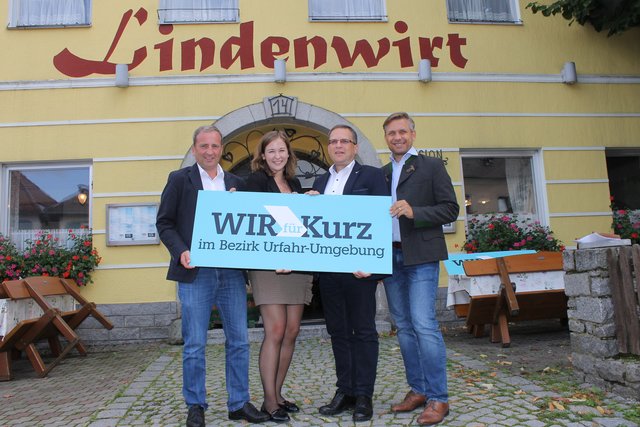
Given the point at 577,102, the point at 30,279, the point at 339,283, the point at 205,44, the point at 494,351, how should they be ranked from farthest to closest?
the point at 577,102 → the point at 205,44 → the point at 30,279 → the point at 494,351 → the point at 339,283

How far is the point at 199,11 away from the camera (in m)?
7.49

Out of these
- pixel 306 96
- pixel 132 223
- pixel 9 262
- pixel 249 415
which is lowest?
pixel 249 415

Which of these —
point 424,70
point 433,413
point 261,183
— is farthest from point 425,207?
point 424,70

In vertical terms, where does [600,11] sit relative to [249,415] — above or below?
above

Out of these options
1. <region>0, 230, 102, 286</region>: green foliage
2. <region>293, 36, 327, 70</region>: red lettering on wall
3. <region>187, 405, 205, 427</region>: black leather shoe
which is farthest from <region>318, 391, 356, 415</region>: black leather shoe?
<region>293, 36, 327, 70</region>: red lettering on wall

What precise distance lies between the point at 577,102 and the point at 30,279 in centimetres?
825

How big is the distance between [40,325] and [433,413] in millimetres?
4382

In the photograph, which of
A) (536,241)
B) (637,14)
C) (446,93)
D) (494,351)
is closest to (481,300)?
(494,351)

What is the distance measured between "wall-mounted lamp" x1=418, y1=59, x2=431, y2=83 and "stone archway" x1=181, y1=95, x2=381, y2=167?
1.31m

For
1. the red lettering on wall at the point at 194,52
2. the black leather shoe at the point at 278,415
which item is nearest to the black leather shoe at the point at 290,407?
the black leather shoe at the point at 278,415

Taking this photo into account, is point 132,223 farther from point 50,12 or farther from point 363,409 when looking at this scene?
point 363,409

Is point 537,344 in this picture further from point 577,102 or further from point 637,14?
point 637,14

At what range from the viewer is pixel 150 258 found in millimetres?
6887

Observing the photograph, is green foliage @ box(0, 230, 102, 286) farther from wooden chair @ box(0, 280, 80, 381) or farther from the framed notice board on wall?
wooden chair @ box(0, 280, 80, 381)
